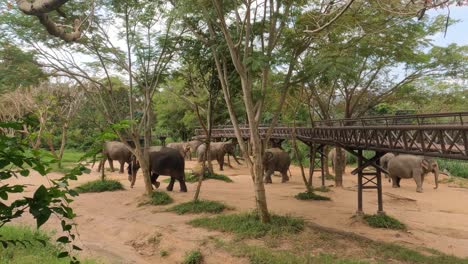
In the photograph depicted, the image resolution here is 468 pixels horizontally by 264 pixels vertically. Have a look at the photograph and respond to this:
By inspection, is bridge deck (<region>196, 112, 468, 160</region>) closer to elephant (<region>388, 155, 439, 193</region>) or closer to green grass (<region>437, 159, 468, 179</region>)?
elephant (<region>388, 155, 439, 193</region>)

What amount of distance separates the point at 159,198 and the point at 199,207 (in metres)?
1.89

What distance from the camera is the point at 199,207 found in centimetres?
1177

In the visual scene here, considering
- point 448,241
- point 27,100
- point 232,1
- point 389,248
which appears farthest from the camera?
point 27,100

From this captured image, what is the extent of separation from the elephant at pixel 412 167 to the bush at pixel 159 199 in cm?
1132

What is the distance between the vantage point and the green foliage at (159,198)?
42.1 ft

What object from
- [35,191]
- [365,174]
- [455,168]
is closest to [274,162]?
[365,174]

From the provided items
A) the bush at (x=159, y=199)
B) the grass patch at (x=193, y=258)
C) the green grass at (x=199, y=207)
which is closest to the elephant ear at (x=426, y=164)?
the green grass at (x=199, y=207)

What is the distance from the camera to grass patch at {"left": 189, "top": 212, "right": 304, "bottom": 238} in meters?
9.36

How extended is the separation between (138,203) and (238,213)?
3.86 meters

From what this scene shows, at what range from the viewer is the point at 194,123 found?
1414 inches

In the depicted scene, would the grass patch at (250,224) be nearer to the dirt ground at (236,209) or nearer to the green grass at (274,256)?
the dirt ground at (236,209)

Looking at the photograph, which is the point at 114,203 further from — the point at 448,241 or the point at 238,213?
the point at 448,241

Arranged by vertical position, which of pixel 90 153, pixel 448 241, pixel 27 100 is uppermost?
pixel 27 100

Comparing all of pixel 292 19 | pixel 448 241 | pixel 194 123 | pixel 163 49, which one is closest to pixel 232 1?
pixel 292 19
